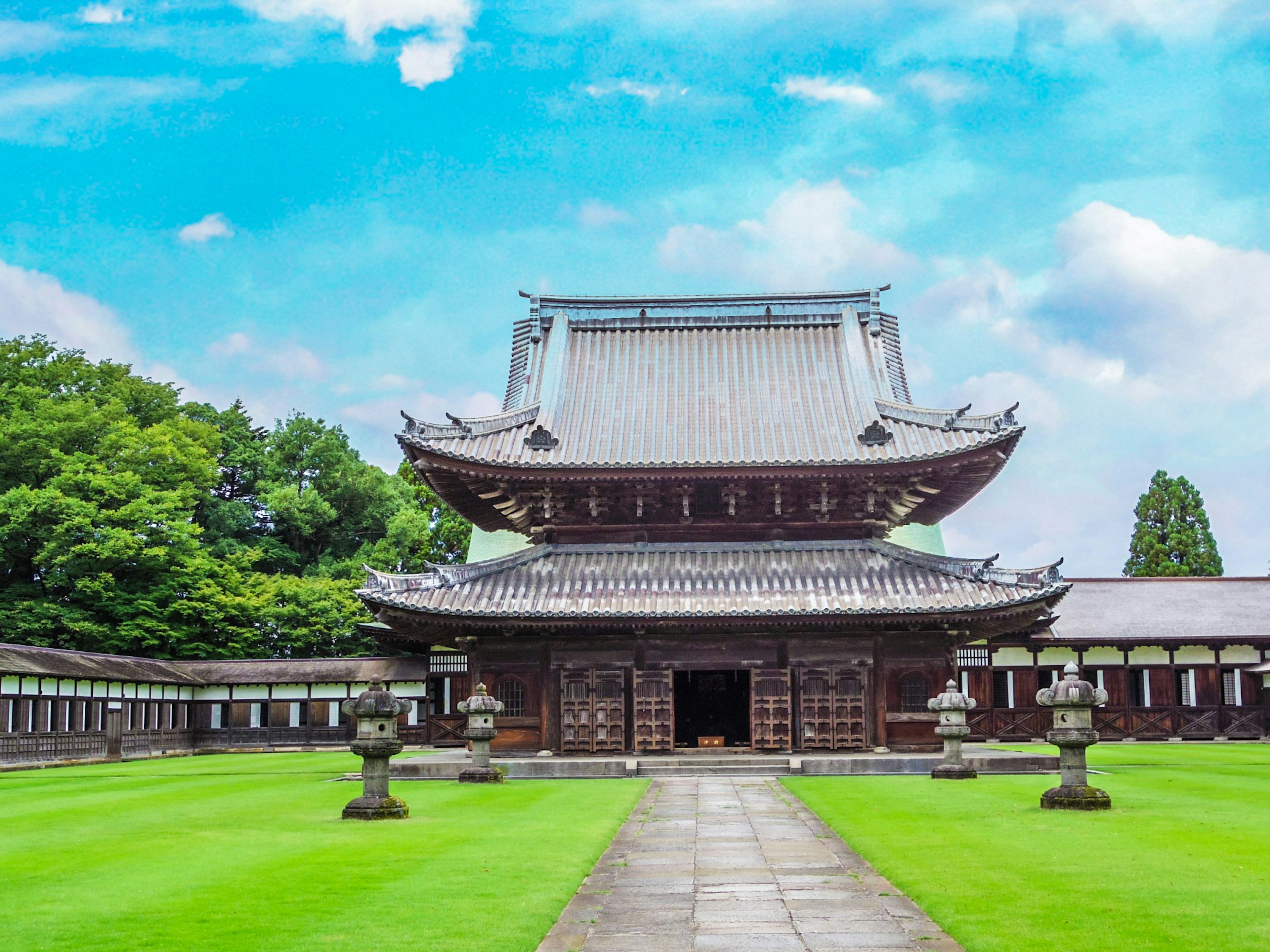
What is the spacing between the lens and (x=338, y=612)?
199 feet

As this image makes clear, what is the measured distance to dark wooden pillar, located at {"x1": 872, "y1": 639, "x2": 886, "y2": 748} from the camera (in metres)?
29.9

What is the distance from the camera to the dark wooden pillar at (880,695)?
2986 cm

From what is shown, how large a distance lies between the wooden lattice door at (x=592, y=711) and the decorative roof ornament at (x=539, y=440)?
5797 mm

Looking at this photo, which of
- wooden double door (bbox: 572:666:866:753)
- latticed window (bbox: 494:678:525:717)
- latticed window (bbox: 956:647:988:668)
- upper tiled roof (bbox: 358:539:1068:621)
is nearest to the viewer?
upper tiled roof (bbox: 358:539:1068:621)

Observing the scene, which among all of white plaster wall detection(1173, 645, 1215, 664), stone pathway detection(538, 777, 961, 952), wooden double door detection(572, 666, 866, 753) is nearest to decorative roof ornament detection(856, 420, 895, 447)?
wooden double door detection(572, 666, 866, 753)

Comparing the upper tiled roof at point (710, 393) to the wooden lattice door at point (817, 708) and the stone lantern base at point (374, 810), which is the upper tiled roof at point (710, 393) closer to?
the wooden lattice door at point (817, 708)

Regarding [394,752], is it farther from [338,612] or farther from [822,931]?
[338,612]

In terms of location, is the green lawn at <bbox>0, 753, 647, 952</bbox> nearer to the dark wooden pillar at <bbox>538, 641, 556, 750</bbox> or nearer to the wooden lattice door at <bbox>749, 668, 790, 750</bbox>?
the dark wooden pillar at <bbox>538, 641, 556, 750</bbox>

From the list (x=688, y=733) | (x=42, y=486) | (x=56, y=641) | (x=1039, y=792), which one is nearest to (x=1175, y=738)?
(x=688, y=733)

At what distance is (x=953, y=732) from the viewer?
24.9 metres

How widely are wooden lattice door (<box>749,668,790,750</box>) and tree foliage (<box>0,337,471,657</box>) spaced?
33.8 m

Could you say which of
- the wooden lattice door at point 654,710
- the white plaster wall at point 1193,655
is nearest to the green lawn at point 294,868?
the wooden lattice door at point 654,710

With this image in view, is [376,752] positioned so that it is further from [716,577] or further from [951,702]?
[716,577]

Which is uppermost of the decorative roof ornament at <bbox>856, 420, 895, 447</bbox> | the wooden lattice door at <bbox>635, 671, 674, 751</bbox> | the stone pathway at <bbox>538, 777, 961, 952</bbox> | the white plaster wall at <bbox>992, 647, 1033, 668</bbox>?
the decorative roof ornament at <bbox>856, 420, 895, 447</bbox>
